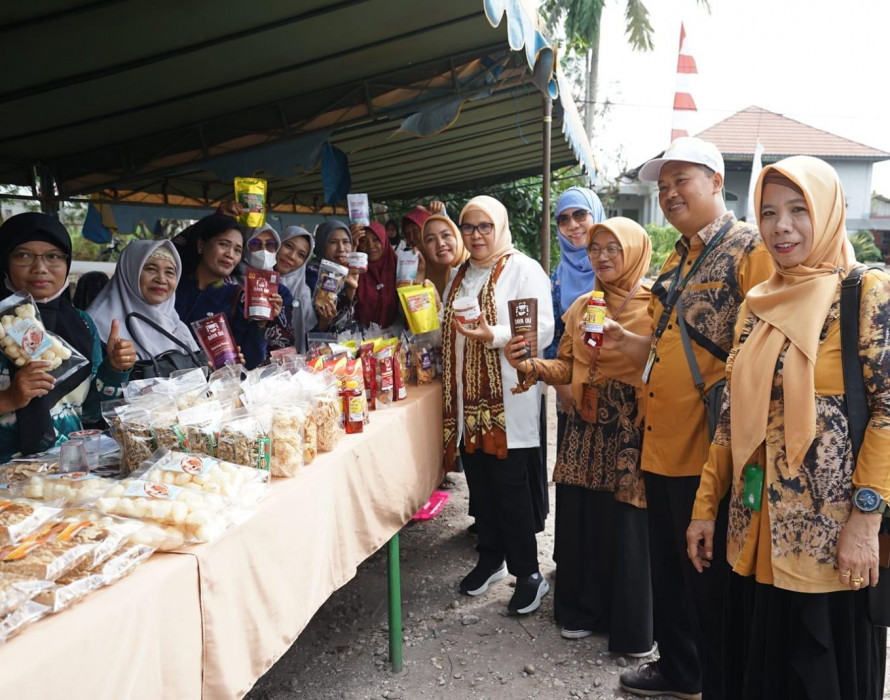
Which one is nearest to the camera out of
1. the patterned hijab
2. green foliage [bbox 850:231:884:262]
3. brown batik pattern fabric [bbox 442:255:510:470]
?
brown batik pattern fabric [bbox 442:255:510:470]

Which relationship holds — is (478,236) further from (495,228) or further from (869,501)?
(869,501)

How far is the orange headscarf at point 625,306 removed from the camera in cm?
253

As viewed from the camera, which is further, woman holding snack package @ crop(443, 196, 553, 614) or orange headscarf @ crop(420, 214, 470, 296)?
orange headscarf @ crop(420, 214, 470, 296)

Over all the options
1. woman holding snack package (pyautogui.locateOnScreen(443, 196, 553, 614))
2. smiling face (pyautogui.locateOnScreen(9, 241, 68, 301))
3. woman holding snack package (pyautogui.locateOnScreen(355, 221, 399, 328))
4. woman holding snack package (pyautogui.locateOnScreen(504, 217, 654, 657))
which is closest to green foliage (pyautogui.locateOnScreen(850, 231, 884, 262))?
woman holding snack package (pyautogui.locateOnScreen(355, 221, 399, 328))

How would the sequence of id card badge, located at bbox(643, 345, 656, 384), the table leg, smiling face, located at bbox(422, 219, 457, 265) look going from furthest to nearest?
smiling face, located at bbox(422, 219, 457, 265) < the table leg < id card badge, located at bbox(643, 345, 656, 384)

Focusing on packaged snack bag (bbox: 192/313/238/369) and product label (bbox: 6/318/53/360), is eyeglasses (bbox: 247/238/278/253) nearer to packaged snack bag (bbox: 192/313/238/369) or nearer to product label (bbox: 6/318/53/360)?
packaged snack bag (bbox: 192/313/238/369)

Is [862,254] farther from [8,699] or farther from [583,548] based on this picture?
[8,699]

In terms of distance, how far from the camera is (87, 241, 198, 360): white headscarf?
2.50 metres

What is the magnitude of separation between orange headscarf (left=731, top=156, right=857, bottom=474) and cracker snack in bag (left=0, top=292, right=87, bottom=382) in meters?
1.97

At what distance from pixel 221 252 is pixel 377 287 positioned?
958mm

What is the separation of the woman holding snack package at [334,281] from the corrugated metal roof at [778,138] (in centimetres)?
2311

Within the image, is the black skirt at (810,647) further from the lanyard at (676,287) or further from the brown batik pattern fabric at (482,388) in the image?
the brown batik pattern fabric at (482,388)

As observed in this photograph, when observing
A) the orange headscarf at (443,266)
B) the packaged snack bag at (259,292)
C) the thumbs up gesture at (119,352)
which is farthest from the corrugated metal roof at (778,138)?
the thumbs up gesture at (119,352)

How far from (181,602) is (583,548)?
2.04m
